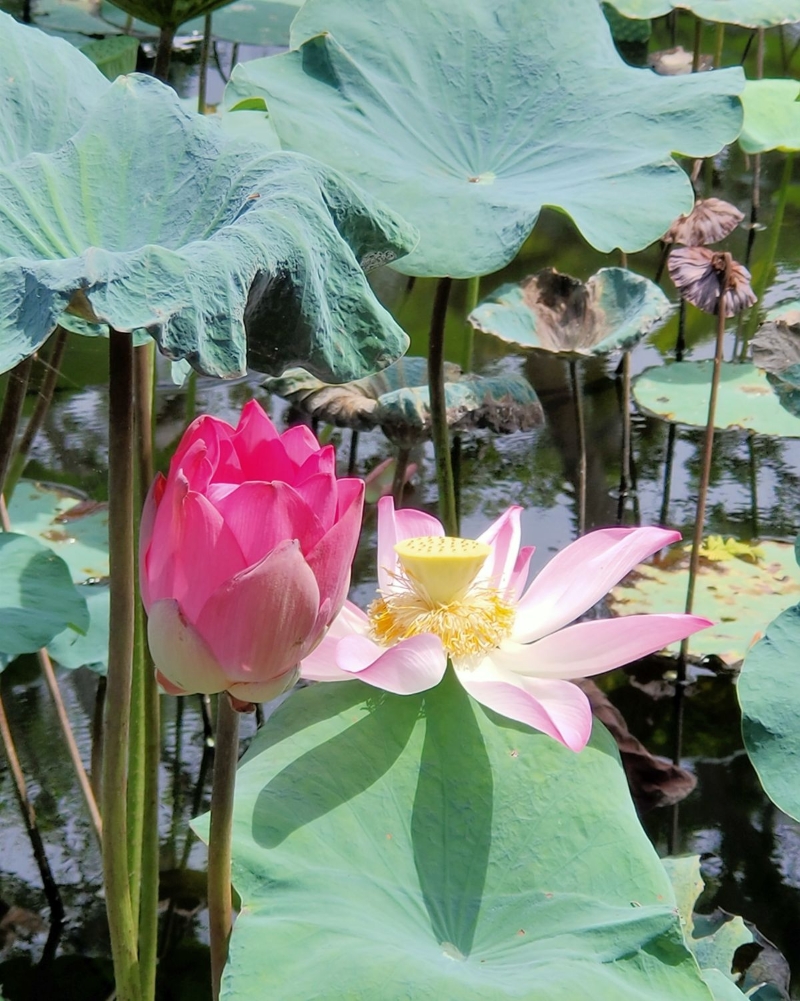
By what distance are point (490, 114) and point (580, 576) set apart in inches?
26.3

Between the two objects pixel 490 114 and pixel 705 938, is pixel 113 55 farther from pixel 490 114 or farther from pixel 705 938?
pixel 705 938

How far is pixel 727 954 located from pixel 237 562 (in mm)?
630

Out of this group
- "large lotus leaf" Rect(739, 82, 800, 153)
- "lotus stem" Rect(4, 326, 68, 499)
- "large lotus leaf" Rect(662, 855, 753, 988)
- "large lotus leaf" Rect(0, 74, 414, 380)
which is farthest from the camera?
"large lotus leaf" Rect(739, 82, 800, 153)

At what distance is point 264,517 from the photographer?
49cm

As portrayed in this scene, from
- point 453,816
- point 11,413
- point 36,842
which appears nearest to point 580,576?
point 453,816

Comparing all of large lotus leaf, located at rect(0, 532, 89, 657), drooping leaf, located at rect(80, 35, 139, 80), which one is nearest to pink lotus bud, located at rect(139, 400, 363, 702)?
large lotus leaf, located at rect(0, 532, 89, 657)

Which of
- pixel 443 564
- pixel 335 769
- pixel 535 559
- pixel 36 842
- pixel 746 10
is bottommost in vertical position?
pixel 36 842

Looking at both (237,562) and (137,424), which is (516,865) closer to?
(237,562)

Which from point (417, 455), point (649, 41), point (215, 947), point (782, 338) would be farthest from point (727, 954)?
point (649, 41)

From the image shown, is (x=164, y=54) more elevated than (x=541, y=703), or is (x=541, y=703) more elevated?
(x=164, y=54)

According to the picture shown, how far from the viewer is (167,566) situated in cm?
50

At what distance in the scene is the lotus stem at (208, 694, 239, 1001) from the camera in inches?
20.4

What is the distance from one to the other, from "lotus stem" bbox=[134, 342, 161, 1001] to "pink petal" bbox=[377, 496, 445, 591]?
0.17 meters

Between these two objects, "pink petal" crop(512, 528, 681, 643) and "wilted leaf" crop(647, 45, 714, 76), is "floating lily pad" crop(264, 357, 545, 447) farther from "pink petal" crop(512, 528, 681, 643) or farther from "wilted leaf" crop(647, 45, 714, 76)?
"wilted leaf" crop(647, 45, 714, 76)
